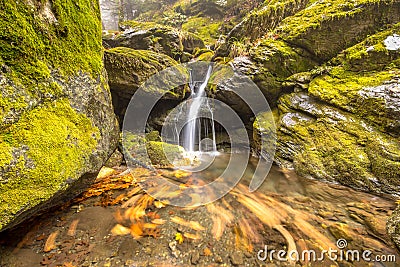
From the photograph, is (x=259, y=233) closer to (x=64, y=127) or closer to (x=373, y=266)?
(x=373, y=266)

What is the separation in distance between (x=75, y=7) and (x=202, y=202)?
14.1 ft

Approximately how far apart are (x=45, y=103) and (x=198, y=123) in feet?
24.0

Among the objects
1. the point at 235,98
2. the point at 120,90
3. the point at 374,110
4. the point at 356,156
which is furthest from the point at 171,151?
the point at 374,110

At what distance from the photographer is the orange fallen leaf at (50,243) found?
8.44 ft

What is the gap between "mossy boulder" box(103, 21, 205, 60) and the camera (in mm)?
10430

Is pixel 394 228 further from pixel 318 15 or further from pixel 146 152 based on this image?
pixel 318 15

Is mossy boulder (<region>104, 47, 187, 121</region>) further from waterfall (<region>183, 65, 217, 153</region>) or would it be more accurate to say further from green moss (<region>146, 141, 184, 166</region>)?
green moss (<region>146, 141, 184, 166</region>)

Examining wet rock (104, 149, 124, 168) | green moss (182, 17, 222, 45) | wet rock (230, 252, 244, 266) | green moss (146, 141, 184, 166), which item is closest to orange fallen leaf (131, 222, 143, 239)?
wet rock (230, 252, 244, 266)

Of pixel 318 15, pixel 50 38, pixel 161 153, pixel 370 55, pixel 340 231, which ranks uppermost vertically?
pixel 318 15

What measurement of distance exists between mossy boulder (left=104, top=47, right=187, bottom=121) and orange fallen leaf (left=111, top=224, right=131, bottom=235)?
5.10 metres

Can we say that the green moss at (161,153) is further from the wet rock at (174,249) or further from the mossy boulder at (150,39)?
the mossy boulder at (150,39)

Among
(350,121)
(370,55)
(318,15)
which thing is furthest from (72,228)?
(318,15)

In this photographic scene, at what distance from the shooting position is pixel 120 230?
3.03 m

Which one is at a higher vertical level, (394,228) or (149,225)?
(394,228)
